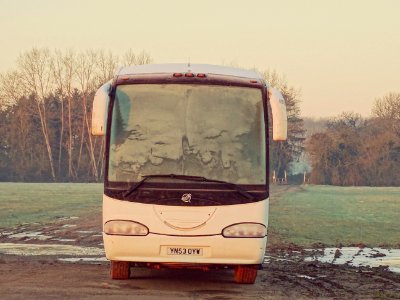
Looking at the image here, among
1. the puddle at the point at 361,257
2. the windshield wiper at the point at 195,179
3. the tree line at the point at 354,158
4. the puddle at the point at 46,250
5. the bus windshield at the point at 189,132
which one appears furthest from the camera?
the tree line at the point at 354,158

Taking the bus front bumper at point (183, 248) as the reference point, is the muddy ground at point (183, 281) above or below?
below

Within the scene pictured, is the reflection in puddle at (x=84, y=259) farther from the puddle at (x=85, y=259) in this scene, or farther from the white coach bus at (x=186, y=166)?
the white coach bus at (x=186, y=166)

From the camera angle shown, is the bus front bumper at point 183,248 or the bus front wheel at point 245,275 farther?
the bus front wheel at point 245,275

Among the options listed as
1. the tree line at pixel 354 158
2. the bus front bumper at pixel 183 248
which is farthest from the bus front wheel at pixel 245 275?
the tree line at pixel 354 158

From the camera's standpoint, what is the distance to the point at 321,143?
9169 centimetres

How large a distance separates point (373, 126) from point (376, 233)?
7734 centimetres

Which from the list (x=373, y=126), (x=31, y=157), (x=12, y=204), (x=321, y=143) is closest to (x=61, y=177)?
(x=31, y=157)

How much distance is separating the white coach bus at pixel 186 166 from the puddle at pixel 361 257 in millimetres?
4632

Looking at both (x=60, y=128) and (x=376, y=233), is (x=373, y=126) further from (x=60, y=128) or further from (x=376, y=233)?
(x=376, y=233)


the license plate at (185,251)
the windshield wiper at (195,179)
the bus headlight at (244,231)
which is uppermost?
the windshield wiper at (195,179)

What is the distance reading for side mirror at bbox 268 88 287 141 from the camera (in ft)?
37.7

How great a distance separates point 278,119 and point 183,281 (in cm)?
316

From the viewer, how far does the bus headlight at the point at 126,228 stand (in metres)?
11.0

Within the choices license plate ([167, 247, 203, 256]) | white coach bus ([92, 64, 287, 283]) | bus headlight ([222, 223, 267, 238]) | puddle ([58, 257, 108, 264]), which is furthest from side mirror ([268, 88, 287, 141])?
puddle ([58, 257, 108, 264])
